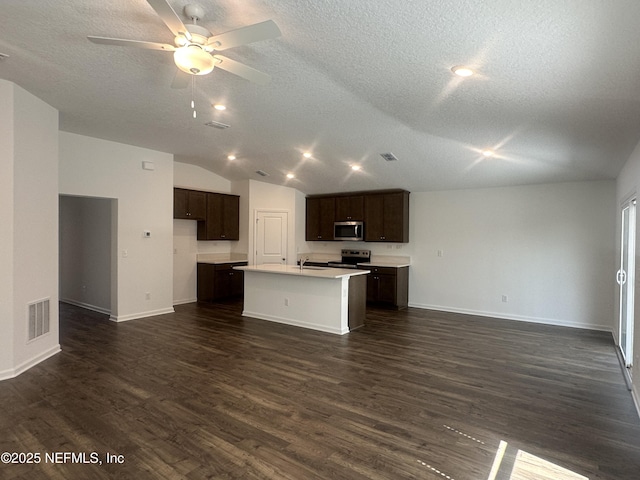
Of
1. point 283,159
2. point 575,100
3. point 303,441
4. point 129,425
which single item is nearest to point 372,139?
point 283,159

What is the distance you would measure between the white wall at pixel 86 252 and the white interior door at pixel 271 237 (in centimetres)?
293

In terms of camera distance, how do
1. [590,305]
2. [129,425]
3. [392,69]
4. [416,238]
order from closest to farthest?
[129,425] → [392,69] → [590,305] → [416,238]

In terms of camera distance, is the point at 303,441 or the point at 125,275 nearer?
the point at 303,441

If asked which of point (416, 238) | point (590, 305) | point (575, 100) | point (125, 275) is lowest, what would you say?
point (590, 305)

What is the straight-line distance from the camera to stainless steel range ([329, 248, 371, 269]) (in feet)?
25.2

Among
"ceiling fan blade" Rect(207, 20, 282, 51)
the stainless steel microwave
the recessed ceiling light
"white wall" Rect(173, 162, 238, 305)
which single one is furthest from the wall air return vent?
the stainless steel microwave

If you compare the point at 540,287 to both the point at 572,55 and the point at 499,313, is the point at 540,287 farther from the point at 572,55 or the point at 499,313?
the point at 572,55

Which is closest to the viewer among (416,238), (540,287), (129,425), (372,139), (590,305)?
(129,425)

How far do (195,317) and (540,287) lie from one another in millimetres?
5765

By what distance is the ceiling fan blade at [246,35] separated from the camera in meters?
2.02

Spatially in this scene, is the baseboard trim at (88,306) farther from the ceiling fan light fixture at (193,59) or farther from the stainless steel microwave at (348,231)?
the ceiling fan light fixture at (193,59)

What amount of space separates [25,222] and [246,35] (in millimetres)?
3191

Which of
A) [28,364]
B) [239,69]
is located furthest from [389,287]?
[28,364]

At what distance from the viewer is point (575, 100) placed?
2912 mm
